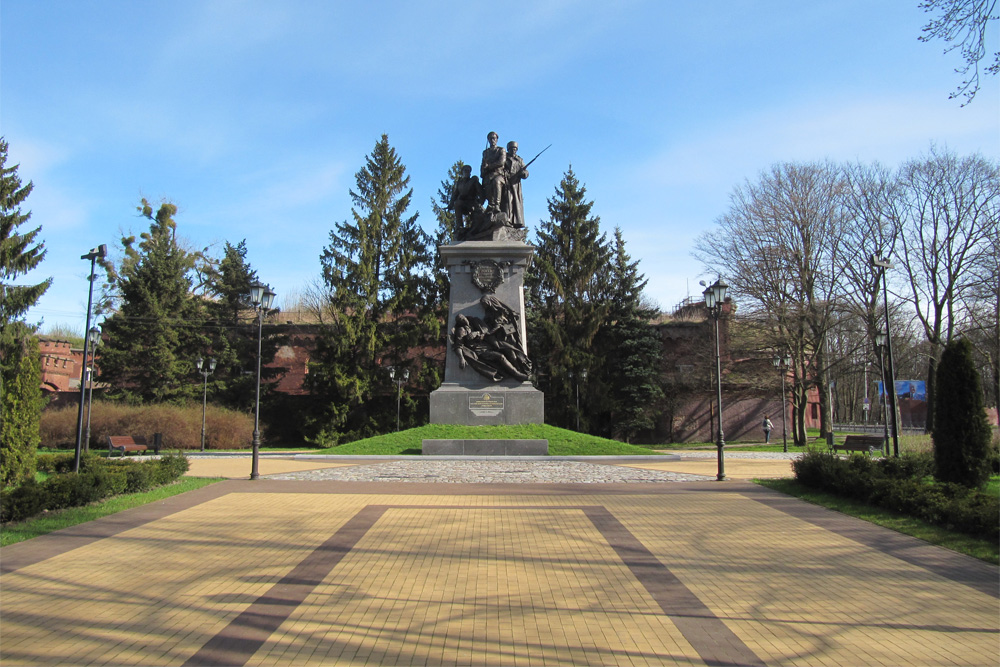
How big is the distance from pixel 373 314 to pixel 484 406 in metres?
21.2

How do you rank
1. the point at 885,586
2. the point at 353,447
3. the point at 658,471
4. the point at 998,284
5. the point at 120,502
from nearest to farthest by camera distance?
1. the point at 885,586
2. the point at 120,502
3. the point at 658,471
4. the point at 353,447
5. the point at 998,284

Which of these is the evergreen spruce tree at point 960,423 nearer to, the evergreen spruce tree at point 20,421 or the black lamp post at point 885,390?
the black lamp post at point 885,390

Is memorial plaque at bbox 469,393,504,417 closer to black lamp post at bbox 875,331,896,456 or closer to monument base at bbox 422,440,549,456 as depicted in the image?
monument base at bbox 422,440,549,456

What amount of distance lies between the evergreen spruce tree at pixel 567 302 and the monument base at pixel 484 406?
18.6m

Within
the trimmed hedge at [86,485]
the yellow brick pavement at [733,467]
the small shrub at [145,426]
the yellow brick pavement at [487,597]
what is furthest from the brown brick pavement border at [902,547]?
the small shrub at [145,426]

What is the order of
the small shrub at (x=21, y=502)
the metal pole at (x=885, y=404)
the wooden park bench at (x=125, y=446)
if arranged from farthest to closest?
1. the wooden park bench at (x=125, y=446)
2. the metal pole at (x=885, y=404)
3. the small shrub at (x=21, y=502)

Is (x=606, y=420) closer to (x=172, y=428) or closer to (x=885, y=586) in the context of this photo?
(x=172, y=428)

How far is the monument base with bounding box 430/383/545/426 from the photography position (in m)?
23.4

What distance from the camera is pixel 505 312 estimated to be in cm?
2400

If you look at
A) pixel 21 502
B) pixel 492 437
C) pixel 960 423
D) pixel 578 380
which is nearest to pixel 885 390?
pixel 960 423

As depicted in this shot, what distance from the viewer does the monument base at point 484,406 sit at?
76.8 feet

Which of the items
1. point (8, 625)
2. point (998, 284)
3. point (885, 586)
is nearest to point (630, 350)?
point (998, 284)

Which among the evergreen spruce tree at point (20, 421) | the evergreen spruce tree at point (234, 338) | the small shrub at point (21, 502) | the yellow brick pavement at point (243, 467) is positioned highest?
the evergreen spruce tree at point (234, 338)

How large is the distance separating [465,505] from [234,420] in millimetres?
26779
